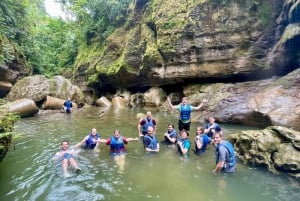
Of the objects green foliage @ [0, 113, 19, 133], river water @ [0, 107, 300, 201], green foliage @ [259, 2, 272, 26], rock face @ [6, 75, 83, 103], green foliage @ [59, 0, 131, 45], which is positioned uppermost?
green foliage @ [59, 0, 131, 45]

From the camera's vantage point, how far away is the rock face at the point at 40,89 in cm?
1841

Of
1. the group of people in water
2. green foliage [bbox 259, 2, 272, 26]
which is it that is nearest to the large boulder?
the group of people in water

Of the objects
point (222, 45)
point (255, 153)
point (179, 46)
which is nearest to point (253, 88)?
point (222, 45)

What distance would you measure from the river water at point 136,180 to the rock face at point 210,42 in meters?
8.86

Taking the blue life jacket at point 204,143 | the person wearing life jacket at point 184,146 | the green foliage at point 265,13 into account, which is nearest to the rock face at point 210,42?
the green foliage at point 265,13

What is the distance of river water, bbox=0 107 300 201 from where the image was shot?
18.3ft

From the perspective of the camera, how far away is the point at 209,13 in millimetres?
17453

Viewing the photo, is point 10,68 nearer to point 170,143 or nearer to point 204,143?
point 170,143

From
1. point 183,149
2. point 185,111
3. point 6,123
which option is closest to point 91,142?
point 183,149

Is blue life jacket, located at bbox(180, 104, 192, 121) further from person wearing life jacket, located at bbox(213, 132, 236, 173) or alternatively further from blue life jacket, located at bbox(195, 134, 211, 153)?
person wearing life jacket, located at bbox(213, 132, 236, 173)

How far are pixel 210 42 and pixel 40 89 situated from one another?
12240mm

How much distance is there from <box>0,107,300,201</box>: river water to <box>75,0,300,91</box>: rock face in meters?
8.86

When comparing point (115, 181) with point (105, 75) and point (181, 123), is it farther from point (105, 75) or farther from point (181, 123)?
point (105, 75)

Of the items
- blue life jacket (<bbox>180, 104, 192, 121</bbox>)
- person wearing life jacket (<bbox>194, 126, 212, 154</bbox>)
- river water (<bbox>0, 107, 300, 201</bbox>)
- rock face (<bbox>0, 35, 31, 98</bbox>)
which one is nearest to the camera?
river water (<bbox>0, 107, 300, 201</bbox>)
